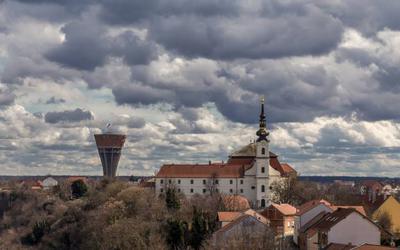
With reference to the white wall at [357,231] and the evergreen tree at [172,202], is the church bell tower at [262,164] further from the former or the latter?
the white wall at [357,231]

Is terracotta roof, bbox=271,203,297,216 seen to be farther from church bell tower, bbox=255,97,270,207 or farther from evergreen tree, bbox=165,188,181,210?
church bell tower, bbox=255,97,270,207

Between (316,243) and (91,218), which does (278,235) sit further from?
(91,218)

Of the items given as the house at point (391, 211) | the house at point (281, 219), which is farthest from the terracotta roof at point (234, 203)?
the house at point (391, 211)

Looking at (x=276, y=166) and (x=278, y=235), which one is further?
(x=276, y=166)

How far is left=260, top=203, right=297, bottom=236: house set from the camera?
90312 millimetres

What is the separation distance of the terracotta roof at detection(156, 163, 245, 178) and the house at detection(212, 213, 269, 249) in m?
58.3

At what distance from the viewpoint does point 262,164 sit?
13725cm

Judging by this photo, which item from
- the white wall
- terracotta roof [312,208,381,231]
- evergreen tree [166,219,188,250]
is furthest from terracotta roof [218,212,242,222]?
the white wall

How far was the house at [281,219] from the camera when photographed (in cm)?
9031

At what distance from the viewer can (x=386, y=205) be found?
94938 millimetres

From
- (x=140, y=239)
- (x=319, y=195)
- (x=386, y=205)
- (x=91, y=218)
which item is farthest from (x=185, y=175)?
(x=140, y=239)

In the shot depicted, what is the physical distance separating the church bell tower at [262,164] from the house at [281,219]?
39.1 meters

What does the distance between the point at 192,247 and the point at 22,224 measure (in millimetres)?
71366

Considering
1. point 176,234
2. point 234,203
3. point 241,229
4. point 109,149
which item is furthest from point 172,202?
point 109,149
